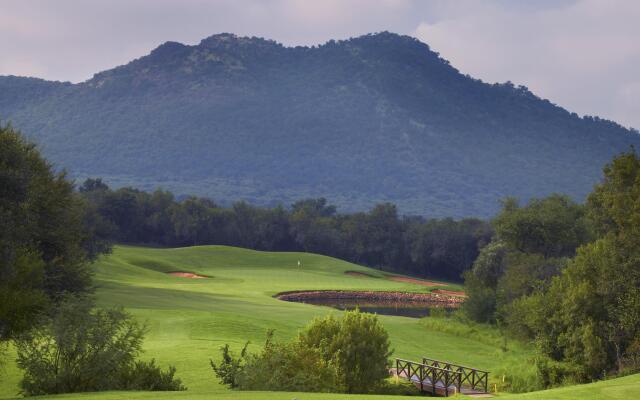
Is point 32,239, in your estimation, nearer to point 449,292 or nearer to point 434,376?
point 434,376

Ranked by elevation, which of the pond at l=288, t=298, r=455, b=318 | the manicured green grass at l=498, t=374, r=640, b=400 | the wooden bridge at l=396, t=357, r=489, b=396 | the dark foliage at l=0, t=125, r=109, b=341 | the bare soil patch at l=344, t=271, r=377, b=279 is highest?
the dark foliage at l=0, t=125, r=109, b=341

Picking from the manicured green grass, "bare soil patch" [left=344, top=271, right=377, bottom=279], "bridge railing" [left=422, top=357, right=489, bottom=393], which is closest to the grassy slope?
"bare soil patch" [left=344, top=271, right=377, bottom=279]

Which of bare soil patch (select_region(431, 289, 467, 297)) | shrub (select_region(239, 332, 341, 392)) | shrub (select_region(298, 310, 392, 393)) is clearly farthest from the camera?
bare soil patch (select_region(431, 289, 467, 297))

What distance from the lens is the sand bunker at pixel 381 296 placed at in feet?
261

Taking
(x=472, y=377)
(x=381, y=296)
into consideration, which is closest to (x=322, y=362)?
(x=472, y=377)

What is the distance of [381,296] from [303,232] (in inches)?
2374

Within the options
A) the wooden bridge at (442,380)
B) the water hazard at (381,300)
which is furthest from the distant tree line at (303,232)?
the wooden bridge at (442,380)

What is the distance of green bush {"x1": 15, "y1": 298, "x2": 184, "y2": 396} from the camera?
2292cm

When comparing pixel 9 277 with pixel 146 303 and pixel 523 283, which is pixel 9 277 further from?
pixel 523 283

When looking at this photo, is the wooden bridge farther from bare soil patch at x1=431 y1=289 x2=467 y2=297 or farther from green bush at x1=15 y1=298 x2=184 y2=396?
bare soil patch at x1=431 y1=289 x2=467 y2=297

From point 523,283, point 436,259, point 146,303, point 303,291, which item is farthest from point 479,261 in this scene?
point 436,259

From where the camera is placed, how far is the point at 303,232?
473 ft

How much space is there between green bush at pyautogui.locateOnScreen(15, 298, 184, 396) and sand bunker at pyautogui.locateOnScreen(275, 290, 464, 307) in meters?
53.2

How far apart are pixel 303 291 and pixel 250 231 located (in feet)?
218
